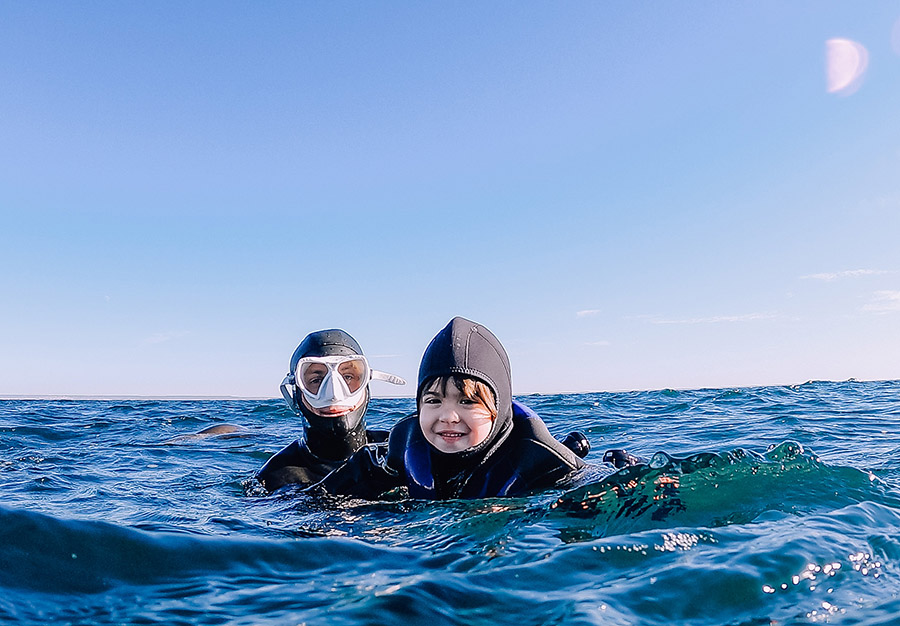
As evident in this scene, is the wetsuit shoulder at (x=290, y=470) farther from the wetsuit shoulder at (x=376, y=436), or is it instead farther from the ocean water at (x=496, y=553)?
the wetsuit shoulder at (x=376, y=436)

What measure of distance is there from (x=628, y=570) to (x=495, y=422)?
1798 millimetres

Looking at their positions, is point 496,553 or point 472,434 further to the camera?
point 472,434

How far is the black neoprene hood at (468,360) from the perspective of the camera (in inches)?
173

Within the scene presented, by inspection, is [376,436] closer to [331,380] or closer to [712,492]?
[331,380]

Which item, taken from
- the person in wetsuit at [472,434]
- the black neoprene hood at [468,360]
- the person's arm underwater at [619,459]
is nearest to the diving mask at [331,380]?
the person in wetsuit at [472,434]

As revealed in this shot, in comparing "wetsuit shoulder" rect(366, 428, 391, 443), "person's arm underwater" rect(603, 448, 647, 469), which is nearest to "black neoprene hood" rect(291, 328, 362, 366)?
"wetsuit shoulder" rect(366, 428, 391, 443)

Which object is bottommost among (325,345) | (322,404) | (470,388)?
(322,404)

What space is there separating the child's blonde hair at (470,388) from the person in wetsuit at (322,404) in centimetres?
150

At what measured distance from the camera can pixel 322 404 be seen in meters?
5.72

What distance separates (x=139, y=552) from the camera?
296 centimetres

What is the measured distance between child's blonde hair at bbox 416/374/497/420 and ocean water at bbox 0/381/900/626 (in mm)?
641

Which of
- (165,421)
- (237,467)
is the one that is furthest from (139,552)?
(165,421)

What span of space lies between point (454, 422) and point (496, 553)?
139 cm

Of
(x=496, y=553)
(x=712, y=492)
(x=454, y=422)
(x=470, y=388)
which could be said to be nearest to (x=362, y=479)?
(x=454, y=422)
